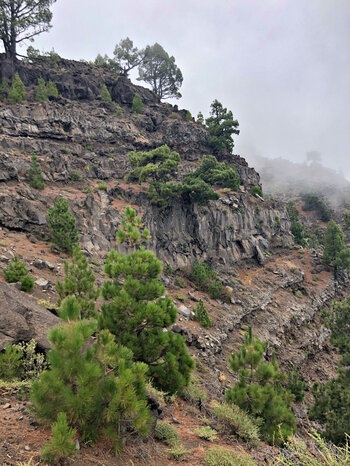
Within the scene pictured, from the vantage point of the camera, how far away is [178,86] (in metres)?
51.1

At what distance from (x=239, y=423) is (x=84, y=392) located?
16.7 ft

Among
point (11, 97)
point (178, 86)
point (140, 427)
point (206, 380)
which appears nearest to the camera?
point (140, 427)

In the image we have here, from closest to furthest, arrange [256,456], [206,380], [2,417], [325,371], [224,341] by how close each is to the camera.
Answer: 1. [2,417]
2. [256,456]
3. [206,380]
4. [224,341]
5. [325,371]

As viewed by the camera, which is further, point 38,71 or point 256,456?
point 38,71

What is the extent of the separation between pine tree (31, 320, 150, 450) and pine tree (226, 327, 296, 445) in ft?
14.9

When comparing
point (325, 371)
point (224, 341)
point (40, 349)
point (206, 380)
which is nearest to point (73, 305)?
point (40, 349)

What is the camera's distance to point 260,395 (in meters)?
7.62

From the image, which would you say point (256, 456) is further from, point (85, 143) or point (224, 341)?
point (85, 143)

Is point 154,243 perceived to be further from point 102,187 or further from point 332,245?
point 332,245

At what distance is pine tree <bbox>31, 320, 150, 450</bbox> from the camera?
3859mm

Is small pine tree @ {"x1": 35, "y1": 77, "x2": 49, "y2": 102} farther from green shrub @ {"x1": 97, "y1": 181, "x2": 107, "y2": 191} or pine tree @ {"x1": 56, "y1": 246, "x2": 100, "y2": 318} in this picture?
pine tree @ {"x1": 56, "y1": 246, "x2": 100, "y2": 318}

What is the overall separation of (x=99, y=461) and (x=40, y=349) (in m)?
3.79

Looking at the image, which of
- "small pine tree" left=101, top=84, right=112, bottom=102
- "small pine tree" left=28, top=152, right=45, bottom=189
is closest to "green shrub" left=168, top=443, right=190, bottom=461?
"small pine tree" left=28, top=152, right=45, bottom=189

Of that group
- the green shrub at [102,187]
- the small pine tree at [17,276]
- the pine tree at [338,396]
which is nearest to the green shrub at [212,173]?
the green shrub at [102,187]
